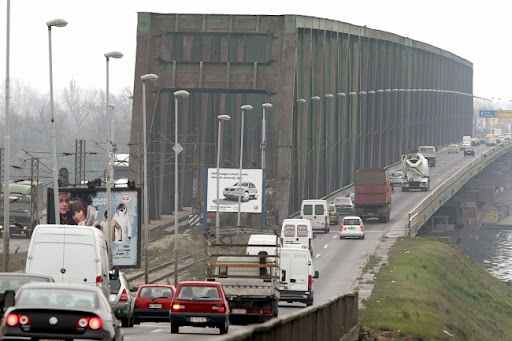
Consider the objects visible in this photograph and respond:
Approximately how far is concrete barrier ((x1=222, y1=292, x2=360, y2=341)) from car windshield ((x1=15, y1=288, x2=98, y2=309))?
2670 mm

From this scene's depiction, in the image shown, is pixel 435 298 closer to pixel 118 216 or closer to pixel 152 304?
pixel 118 216

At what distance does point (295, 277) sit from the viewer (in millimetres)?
46188

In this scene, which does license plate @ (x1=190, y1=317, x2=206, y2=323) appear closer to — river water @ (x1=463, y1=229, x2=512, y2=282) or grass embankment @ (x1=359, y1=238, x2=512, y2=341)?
grass embankment @ (x1=359, y1=238, x2=512, y2=341)

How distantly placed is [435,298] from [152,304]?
64.7ft

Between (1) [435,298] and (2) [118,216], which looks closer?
(1) [435,298]

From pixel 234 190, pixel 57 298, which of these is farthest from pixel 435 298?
pixel 57 298

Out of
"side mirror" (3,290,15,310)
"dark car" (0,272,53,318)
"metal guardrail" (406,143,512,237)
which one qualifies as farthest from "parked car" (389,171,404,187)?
"side mirror" (3,290,15,310)

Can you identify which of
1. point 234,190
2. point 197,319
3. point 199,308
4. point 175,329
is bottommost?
point 175,329

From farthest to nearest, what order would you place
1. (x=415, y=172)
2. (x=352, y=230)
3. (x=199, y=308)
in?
(x=415, y=172)
(x=352, y=230)
(x=199, y=308)

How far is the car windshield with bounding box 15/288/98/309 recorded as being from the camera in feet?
58.0

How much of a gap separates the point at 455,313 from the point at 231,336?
136 feet

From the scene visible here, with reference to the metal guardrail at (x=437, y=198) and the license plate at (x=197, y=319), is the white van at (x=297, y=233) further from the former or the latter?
the license plate at (x=197, y=319)

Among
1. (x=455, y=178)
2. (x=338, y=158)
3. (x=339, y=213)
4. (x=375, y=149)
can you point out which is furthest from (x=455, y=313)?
(x=375, y=149)

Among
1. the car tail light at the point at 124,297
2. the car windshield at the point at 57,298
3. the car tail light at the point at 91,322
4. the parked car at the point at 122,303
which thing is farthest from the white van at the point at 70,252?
the car tail light at the point at 91,322
